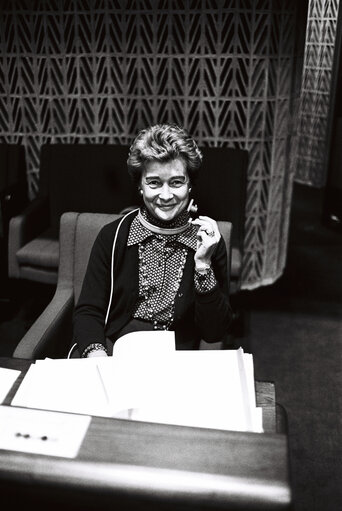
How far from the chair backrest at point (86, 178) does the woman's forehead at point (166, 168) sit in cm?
195

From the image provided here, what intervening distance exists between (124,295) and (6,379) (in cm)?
69

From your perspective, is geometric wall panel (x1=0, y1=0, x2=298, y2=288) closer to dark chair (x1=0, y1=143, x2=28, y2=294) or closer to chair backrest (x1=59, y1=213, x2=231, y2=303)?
dark chair (x1=0, y1=143, x2=28, y2=294)

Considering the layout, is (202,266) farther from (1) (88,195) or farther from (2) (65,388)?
(1) (88,195)

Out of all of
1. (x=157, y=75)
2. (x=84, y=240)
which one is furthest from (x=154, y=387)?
(x=157, y=75)

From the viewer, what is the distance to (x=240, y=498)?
2.63 feet

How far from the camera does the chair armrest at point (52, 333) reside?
168 centimetres

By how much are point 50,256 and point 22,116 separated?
124 cm

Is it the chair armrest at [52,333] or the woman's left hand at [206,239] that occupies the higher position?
the woman's left hand at [206,239]

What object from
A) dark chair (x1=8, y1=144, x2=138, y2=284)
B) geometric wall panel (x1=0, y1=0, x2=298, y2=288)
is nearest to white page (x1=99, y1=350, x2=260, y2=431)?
dark chair (x1=8, y1=144, x2=138, y2=284)

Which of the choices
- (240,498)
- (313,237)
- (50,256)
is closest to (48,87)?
(50,256)

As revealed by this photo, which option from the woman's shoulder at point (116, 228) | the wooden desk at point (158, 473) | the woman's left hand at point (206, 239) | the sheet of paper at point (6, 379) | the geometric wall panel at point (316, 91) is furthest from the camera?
the geometric wall panel at point (316, 91)

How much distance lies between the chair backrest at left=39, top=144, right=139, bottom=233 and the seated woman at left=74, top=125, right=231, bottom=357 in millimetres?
1798

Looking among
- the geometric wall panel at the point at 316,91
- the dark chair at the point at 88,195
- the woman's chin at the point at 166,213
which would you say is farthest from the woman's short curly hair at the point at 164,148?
the geometric wall panel at the point at 316,91

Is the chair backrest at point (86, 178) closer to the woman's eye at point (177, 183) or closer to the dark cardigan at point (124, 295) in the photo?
the dark cardigan at point (124, 295)
